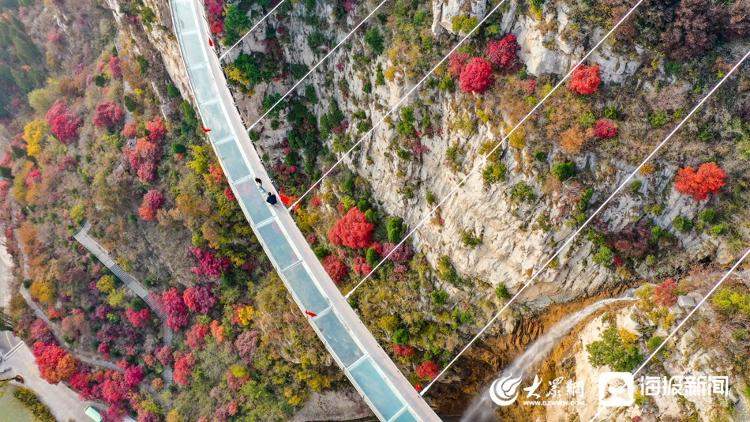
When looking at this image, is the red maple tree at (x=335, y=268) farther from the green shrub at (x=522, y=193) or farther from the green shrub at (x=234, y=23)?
the green shrub at (x=234, y=23)

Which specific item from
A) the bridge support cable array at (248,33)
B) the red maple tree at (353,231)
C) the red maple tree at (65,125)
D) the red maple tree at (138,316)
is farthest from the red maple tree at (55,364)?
the bridge support cable array at (248,33)

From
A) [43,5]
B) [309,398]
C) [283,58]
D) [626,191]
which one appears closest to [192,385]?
[309,398]

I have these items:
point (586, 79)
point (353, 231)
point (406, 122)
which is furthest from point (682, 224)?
point (353, 231)

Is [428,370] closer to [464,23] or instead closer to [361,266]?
[361,266]

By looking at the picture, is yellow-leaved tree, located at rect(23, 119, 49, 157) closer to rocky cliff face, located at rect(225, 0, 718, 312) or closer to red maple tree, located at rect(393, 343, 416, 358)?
rocky cliff face, located at rect(225, 0, 718, 312)

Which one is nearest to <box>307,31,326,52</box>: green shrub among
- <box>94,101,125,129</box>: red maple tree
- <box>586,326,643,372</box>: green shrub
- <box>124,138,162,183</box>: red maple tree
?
<box>124,138,162,183</box>: red maple tree

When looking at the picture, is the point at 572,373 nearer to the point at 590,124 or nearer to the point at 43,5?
the point at 590,124
